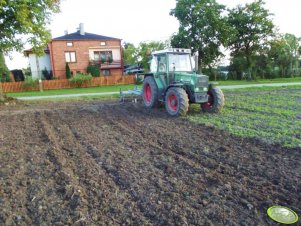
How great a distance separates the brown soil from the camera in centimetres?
319

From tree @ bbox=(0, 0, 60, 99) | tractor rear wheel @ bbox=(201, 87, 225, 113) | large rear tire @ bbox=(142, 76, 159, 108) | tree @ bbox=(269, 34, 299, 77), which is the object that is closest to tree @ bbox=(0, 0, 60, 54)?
tree @ bbox=(0, 0, 60, 99)

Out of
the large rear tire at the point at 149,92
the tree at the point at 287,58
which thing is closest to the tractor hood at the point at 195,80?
the large rear tire at the point at 149,92

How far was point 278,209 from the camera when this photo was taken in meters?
3.21

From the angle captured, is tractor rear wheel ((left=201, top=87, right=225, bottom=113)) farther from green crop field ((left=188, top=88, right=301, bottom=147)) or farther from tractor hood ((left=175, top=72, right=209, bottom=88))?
tractor hood ((left=175, top=72, right=209, bottom=88))

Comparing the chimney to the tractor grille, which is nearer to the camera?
the tractor grille

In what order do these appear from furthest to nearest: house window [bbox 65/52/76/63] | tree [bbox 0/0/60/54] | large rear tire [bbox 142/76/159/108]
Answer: house window [bbox 65/52/76/63] → tree [bbox 0/0/60/54] → large rear tire [bbox 142/76/159/108]

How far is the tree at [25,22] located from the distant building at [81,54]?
69.5ft

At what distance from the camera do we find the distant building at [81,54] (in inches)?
1412

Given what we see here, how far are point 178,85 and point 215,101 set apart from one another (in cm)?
137

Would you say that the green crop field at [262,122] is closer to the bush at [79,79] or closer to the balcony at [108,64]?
the bush at [79,79]

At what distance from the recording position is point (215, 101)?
928 cm

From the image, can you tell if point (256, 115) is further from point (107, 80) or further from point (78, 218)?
point (107, 80)

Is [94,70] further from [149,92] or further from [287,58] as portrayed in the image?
[287,58]

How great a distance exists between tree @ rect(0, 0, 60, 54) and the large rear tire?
6992mm
